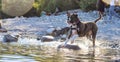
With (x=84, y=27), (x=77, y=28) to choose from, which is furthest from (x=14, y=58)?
(x=84, y=27)

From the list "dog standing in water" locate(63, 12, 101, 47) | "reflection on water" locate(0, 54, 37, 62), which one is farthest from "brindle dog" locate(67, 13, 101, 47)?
"reflection on water" locate(0, 54, 37, 62)

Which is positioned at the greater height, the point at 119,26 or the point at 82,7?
the point at 82,7

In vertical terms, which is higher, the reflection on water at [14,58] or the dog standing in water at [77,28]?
the dog standing in water at [77,28]

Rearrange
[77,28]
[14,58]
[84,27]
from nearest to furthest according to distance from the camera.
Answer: [14,58], [77,28], [84,27]

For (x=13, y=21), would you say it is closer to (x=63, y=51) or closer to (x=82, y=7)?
(x=82, y=7)

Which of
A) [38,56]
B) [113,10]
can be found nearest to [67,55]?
[38,56]

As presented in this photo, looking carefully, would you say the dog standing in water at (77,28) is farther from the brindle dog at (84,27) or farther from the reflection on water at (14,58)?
the reflection on water at (14,58)

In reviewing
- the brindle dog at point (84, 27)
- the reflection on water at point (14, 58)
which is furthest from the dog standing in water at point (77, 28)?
the reflection on water at point (14, 58)

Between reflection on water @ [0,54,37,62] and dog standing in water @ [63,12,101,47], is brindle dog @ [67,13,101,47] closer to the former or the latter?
dog standing in water @ [63,12,101,47]

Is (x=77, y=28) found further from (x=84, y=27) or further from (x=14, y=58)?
(x=14, y=58)

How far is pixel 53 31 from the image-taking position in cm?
1953

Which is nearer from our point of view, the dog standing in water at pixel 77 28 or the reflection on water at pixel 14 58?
the reflection on water at pixel 14 58

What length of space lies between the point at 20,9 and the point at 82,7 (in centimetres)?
545

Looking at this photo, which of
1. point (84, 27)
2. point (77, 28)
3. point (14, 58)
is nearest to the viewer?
point (14, 58)
